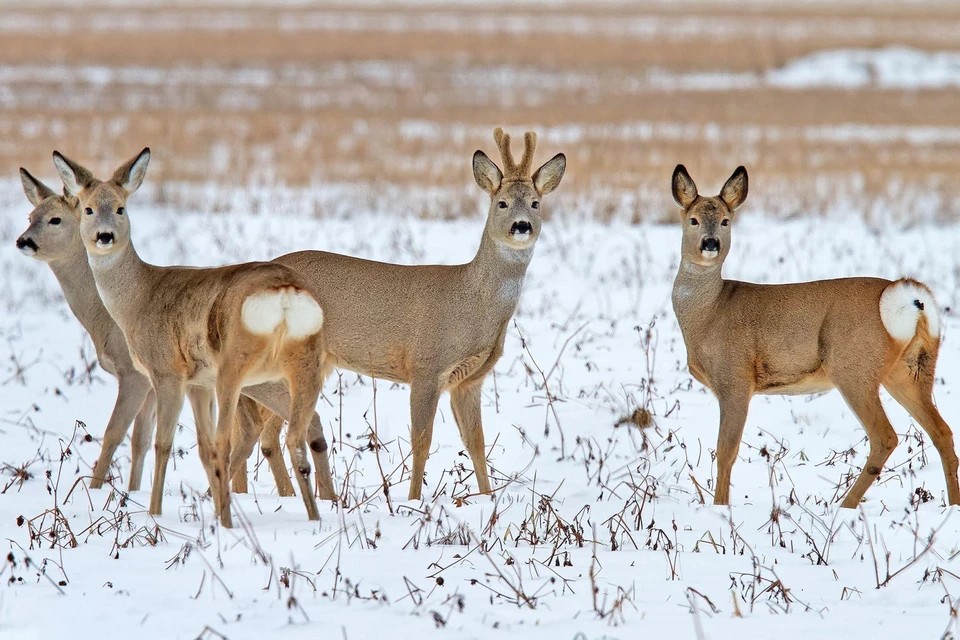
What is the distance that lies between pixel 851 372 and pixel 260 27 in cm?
4805

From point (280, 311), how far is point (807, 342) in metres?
3.03

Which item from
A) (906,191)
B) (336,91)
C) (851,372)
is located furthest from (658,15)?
(851,372)

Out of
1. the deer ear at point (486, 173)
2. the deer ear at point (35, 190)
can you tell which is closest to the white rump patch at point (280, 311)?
the deer ear at point (486, 173)

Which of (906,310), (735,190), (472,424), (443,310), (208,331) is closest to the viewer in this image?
(208,331)

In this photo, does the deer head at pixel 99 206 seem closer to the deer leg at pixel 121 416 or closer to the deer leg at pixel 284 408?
the deer leg at pixel 121 416

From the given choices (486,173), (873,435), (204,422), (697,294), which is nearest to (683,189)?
(697,294)

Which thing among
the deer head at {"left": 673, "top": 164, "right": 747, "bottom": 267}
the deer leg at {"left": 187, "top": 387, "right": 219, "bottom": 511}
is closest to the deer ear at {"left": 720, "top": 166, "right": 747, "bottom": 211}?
the deer head at {"left": 673, "top": 164, "right": 747, "bottom": 267}

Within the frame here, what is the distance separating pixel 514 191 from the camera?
7578 mm

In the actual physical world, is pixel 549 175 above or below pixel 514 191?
above

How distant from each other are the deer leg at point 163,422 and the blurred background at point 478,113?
9.01m

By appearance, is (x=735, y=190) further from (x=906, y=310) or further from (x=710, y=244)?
(x=906, y=310)

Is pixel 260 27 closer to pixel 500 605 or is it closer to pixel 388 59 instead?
pixel 388 59

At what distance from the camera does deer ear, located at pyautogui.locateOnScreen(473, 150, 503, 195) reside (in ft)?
25.0

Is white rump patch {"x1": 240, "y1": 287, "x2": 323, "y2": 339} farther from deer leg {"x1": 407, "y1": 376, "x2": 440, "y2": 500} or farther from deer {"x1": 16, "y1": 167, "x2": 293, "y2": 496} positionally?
deer {"x1": 16, "y1": 167, "x2": 293, "y2": 496}
